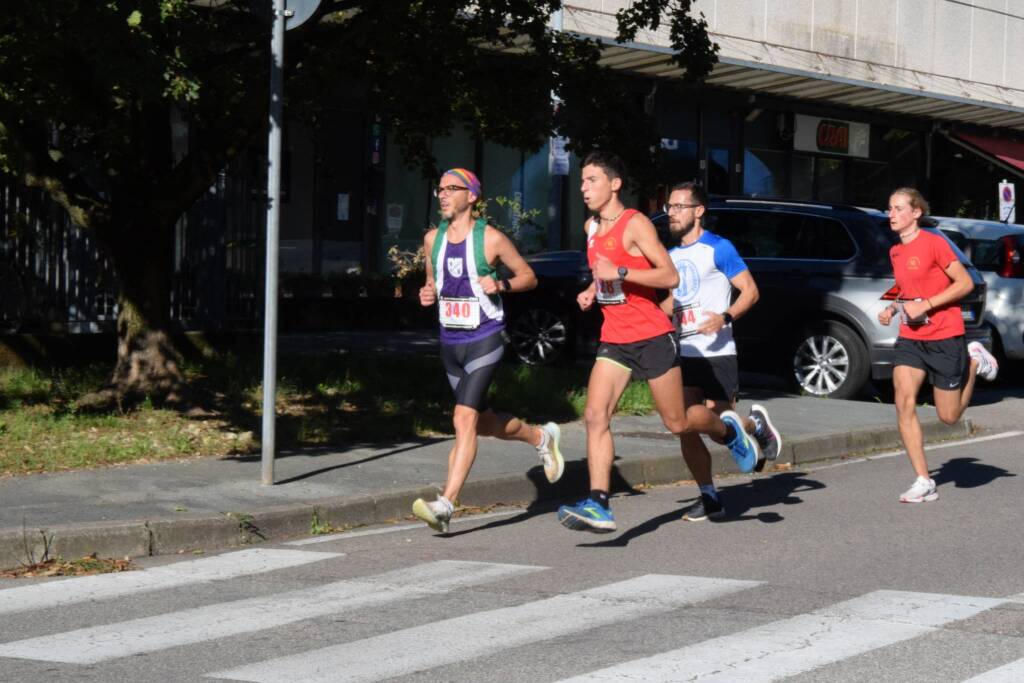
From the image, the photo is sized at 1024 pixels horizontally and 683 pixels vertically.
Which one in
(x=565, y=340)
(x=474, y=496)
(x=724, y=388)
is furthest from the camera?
(x=565, y=340)

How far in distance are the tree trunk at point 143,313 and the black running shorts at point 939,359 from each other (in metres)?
5.34

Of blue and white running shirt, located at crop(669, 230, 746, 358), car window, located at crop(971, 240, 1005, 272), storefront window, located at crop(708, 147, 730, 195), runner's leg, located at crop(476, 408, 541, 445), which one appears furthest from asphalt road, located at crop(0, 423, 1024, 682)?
storefront window, located at crop(708, 147, 730, 195)

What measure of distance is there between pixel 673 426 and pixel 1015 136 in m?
32.4

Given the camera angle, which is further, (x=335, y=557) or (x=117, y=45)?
(x=117, y=45)

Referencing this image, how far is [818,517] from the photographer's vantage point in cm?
919

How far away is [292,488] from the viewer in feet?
30.8

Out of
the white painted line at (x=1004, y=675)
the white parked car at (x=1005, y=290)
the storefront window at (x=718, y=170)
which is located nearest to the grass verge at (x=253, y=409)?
the white parked car at (x=1005, y=290)

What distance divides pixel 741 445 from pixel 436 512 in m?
1.79

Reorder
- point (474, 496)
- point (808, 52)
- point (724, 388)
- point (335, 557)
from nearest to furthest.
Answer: point (335, 557), point (724, 388), point (474, 496), point (808, 52)

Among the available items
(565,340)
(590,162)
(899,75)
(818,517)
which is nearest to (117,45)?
(590,162)

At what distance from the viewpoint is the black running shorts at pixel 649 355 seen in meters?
8.12

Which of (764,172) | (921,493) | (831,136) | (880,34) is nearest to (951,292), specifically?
(921,493)

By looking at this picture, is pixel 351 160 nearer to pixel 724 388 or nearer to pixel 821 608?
pixel 724 388

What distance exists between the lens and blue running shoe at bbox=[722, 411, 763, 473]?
889 centimetres
